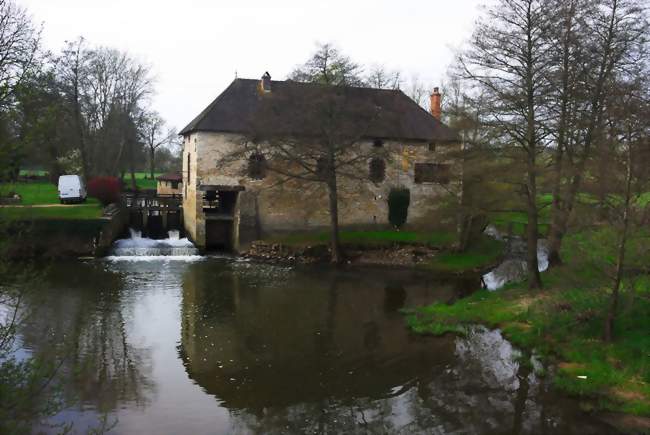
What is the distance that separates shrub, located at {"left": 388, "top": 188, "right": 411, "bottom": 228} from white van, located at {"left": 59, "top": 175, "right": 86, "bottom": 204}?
57.0 feet

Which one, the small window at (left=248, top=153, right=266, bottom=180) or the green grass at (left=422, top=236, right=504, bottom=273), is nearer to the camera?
the green grass at (left=422, top=236, right=504, bottom=273)

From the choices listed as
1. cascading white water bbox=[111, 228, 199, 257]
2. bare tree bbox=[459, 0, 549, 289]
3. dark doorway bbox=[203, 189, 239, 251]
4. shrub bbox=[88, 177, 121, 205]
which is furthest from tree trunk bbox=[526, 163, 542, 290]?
shrub bbox=[88, 177, 121, 205]

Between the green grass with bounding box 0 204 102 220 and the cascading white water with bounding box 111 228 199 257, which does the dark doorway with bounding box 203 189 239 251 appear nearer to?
the cascading white water with bounding box 111 228 199 257

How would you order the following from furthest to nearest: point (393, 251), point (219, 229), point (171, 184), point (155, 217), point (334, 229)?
point (171, 184) → point (155, 217) → point (219, 229) → point (393, 251) → point (334, 229)

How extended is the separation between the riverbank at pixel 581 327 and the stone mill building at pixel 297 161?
9.09 metres

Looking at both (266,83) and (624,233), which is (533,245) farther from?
(266,83)

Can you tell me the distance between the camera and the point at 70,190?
31266 mm

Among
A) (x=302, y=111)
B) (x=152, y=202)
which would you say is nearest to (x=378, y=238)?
(x=302, y=111)

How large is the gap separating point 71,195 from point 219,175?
9.32 meters

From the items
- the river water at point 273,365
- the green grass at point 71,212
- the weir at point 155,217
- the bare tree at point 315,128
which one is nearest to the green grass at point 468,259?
the bare tree at point 315,128

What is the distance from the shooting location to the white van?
3106 centimetres

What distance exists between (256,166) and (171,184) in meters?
24.0

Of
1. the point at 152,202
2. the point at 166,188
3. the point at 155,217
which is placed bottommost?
the point at 155,217

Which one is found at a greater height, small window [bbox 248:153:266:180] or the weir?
Answer: small window [bbox 248:153:266:180]
